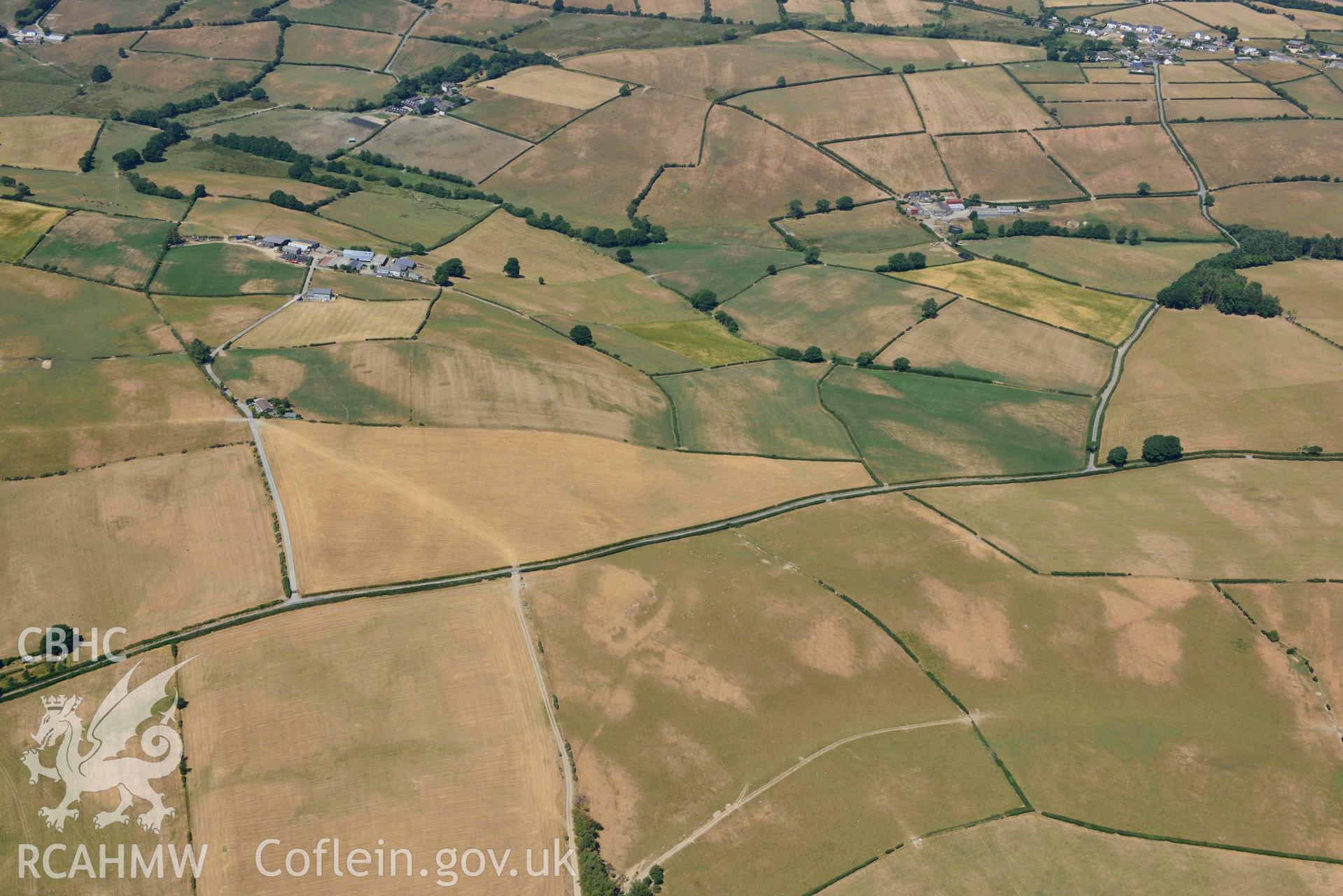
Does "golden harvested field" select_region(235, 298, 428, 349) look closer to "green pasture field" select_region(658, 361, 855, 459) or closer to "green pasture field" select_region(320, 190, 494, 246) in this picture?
"green pasture field" select_region(658, 361, 855, 459)

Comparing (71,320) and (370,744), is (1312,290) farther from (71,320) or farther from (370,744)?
(71,320)

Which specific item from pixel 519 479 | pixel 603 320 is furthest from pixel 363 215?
pixel 519 479

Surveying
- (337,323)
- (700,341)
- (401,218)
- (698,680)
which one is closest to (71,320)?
(337,323)

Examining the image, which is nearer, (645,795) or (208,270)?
(645,795)

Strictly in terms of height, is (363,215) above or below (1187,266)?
below

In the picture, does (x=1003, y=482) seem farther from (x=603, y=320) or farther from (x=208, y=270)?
(x=208, y=270)

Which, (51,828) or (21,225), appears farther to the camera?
(21,225)

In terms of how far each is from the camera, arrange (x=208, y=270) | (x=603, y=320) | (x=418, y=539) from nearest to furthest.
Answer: (x=418, y=539), (x=208, y=270), (x=603, y=320)
